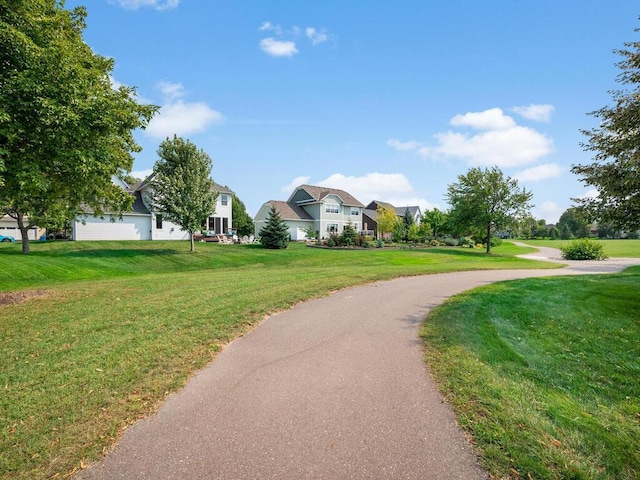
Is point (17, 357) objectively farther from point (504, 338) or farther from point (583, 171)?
point (583, 171)

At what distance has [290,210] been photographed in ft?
154

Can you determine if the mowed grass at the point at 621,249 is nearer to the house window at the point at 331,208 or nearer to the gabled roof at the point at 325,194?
the gabled roof at the point at 325,194

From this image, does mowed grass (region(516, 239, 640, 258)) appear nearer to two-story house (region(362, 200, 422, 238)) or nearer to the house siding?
two-story house (region(362, 200, 422, 238))

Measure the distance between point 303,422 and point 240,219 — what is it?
197 feet

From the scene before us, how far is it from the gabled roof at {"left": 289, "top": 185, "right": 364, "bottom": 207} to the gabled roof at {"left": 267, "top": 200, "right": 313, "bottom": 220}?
A: 2319mm

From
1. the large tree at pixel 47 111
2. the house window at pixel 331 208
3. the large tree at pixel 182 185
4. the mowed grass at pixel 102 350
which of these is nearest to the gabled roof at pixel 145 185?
the large tree at pixel 182 185

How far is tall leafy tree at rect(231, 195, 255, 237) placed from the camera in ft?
173

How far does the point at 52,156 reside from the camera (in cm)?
850

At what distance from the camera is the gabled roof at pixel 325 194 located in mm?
47050

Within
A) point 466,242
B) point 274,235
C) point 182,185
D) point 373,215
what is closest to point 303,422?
point 182,185

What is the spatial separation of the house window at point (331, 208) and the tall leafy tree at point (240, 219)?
12024 millimetres

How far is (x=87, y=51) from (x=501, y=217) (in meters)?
36.1

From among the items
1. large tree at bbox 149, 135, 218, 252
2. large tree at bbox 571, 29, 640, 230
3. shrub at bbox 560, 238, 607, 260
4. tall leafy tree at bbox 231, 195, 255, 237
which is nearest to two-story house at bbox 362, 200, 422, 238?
tall leafy tree at bbox 231, 195, 255, 237

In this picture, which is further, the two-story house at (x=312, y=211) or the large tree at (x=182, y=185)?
the two-story house at (x=312, y=211)
